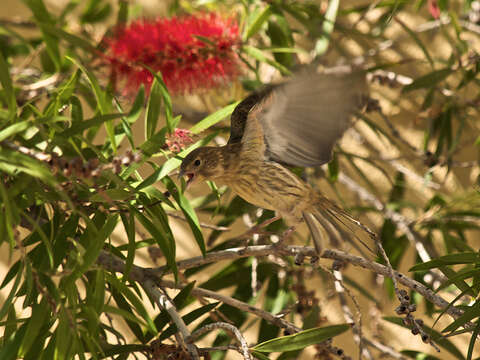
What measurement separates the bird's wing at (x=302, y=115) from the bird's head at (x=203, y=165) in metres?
0.05

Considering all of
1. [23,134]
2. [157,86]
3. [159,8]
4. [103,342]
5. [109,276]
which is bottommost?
[103,342]

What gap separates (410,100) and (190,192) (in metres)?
0.60

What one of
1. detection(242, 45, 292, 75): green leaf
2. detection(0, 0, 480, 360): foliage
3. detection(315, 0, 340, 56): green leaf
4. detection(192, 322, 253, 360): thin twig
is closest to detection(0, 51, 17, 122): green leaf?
detection(0, 0, 480, 360): foliage

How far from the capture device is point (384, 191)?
1721 millimetres

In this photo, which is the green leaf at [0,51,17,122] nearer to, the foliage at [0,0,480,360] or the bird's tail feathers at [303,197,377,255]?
the foliage at [0,0,480,360]

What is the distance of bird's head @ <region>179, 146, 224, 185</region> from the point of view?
0.90 m

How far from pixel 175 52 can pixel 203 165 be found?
0.29m

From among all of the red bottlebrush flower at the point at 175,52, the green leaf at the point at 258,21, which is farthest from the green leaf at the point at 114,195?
the green leaf at the point at 258,21

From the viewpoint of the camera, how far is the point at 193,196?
1.66 meters

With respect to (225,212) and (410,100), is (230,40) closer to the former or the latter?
(225,212)

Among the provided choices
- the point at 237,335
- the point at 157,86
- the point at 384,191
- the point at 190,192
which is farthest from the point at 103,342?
the point at 384,191

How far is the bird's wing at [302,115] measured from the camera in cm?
73

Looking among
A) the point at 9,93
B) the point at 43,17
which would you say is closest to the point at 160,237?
the point at 9,93

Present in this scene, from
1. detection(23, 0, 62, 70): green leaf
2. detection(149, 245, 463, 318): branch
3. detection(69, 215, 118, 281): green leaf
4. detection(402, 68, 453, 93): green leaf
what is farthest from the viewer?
detection(402, 68, 453, 93): green leaf
